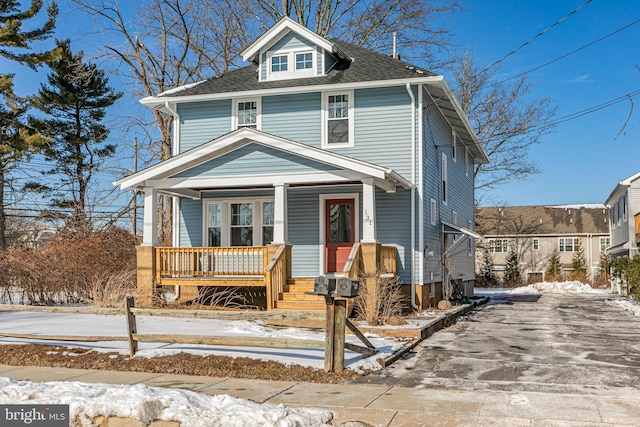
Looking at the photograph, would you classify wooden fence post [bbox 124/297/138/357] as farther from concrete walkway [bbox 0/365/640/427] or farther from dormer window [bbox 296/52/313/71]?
dormer window [bbox 296/52/313/71]

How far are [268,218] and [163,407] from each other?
1181 cm

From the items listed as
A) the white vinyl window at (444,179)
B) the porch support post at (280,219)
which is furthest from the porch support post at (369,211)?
the white vinyl window at (444,179)

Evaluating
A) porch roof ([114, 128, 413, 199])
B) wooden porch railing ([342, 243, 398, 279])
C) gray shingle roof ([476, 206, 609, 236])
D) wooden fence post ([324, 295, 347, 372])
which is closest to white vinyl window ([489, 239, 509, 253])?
gray shingle roof ([476, 206, 609, 236])

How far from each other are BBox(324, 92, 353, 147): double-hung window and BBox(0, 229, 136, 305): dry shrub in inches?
265

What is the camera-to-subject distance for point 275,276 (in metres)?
14.8

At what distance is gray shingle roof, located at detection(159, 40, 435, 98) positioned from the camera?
17.2m

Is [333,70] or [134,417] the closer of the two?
[134,417]

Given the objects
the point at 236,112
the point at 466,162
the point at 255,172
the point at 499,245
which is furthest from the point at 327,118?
the point at 499,245

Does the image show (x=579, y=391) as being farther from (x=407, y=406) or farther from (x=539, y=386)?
(x=407, y=406)

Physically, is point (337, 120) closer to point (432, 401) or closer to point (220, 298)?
point (220, 298)

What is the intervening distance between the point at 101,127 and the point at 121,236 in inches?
842

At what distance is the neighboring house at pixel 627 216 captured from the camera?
Answer: 28719 mm

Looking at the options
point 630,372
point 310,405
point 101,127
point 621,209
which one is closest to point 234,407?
point 310,405

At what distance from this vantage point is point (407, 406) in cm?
687
